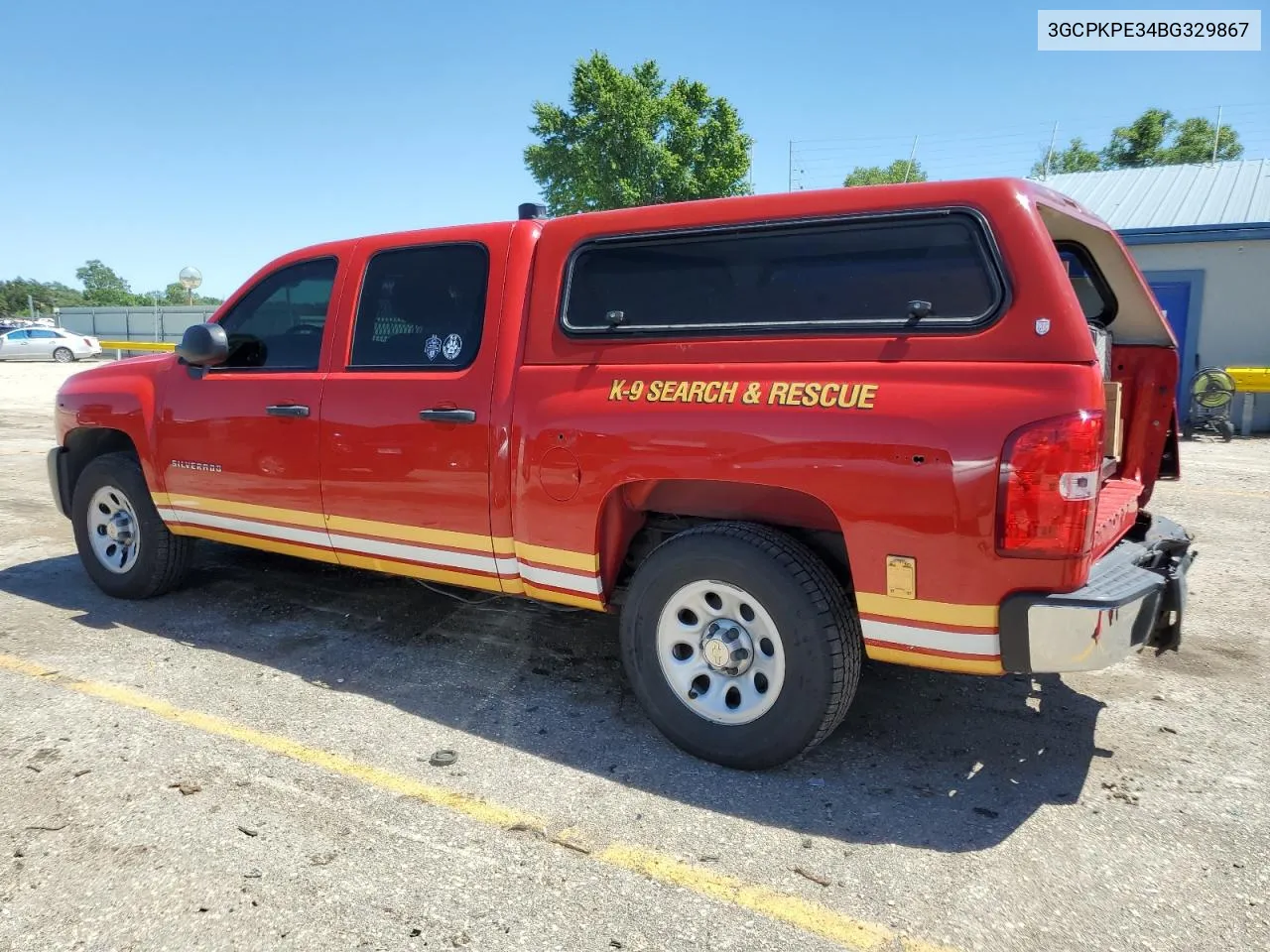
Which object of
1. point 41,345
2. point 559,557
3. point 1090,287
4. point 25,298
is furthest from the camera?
point 25,298

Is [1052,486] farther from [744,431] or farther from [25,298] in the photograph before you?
[25,298]

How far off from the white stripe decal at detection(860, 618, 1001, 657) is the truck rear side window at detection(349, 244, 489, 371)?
1.97m

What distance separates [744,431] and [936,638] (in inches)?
35.8

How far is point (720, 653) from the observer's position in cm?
314

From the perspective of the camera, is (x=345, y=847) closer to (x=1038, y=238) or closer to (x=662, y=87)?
(x=1038, y=238)

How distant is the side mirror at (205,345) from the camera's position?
4.44 metres

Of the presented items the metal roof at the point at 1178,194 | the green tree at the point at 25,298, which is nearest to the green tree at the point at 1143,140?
the metal roof at the point at 1178,194

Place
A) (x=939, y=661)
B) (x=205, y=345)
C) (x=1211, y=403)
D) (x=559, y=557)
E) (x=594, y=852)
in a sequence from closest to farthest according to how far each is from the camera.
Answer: (x=594, y=852)
(x=939, y=661)
(x=559, y=557)
(x=205, y=345)
(x=1211, y=403)

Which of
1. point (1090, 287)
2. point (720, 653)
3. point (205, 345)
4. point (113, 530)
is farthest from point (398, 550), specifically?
point (1090, 287)

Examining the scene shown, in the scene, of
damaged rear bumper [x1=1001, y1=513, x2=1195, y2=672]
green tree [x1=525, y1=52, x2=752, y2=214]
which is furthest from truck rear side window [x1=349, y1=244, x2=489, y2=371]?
green tree [x1=525, y1=52, x2=752, y2=214]

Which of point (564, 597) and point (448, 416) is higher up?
point (448, 416)

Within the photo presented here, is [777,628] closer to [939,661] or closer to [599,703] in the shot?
[939,661]

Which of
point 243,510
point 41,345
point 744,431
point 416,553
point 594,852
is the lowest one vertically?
point 594,852

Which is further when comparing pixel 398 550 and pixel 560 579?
pixel 398 550
